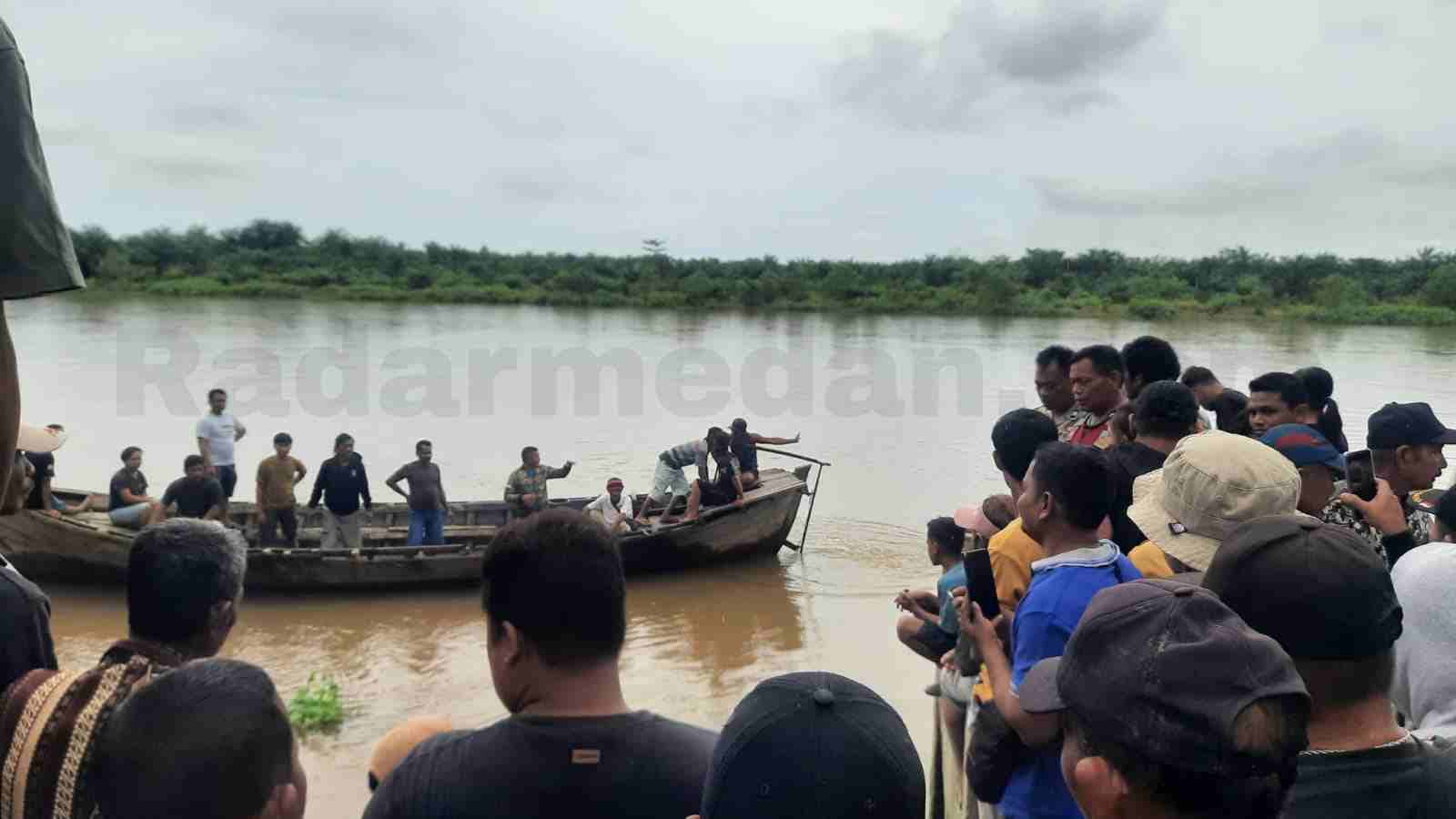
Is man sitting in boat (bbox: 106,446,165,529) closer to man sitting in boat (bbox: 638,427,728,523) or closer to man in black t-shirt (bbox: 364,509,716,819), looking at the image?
man sitting in boat (bbox: 638,427,728,523)

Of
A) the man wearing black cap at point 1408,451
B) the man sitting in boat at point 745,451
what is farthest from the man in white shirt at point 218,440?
the man wearing black cap at point 1408,451

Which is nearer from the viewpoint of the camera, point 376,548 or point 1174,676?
point 1174,676

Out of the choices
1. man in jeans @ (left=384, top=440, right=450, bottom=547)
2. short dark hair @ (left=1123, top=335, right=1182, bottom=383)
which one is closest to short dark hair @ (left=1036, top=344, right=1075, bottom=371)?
short dark hair @ (left=1123, top=335, right=1182, bottom=383)

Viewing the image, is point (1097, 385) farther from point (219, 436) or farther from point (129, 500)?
point (129, 500)

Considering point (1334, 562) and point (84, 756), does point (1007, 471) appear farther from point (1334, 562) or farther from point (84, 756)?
point (84, 756)

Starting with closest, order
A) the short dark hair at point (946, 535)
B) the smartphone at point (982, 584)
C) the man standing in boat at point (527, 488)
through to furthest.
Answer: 1. the smartphone at point (982, 584)
2. the short dark hair at point (946, 535)
3. the man standing in boat at point (527, 488)

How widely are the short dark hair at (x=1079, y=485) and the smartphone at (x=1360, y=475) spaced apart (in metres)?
1.90

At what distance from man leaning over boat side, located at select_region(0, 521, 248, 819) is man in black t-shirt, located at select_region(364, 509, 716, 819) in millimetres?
708

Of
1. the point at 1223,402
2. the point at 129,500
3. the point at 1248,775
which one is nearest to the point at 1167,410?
the point at 1223,402

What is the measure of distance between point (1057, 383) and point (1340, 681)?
353 cm

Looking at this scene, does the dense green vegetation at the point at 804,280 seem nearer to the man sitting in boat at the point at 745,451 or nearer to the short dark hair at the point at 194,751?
the man sitting in boat at the point at 745,451

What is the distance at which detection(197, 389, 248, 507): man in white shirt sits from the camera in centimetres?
1131

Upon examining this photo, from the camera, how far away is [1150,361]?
4930 millimetres

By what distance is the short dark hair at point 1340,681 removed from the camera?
5.66ft
